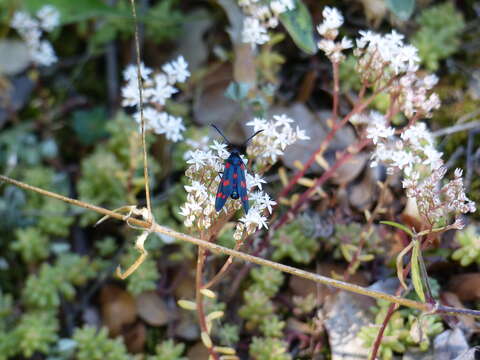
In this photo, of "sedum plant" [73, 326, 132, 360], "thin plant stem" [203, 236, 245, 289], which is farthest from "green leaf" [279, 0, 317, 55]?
"sedum plant" [73, 326, 132, 360]

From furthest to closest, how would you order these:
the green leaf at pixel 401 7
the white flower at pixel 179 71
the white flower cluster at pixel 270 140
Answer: the green leaf at pixel 401 7 < the white flower at pixel 179 71 < the white flower cluster at pixel 270 140

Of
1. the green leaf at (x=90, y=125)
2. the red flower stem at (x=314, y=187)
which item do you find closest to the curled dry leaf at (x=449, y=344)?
the red flower stem at (x=314, y=187)

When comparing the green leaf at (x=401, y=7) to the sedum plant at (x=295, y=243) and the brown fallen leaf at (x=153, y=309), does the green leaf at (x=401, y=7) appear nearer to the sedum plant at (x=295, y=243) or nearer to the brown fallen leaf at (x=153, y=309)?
the sedum plant at (x=295, y=243)

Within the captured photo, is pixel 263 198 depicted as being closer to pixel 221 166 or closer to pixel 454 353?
pixel 221 166

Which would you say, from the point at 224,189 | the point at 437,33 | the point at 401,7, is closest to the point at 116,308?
the point at 224,189

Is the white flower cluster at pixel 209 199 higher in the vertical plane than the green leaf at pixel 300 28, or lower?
lower

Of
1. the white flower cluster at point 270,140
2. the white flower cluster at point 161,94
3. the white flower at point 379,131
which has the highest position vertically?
the white flower cluster at point 161,94

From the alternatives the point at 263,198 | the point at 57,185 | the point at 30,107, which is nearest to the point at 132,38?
the point at 30,107
